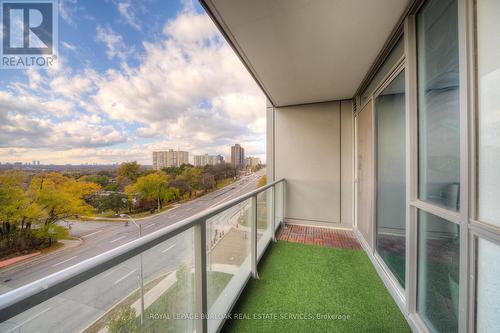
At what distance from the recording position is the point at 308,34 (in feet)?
6.52

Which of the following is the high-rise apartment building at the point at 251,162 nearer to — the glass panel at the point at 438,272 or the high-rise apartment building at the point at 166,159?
the high-rise apartment building at the point at 166,159

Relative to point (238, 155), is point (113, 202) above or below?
below

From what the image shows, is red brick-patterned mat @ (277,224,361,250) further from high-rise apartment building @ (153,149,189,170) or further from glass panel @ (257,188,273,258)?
high-rise apartment building @ (153,149,189,170)

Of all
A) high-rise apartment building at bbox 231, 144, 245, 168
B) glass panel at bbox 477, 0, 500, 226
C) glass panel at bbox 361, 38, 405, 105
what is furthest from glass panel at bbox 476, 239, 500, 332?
high-rise apartment building at bbox 231, 144, 245, 168

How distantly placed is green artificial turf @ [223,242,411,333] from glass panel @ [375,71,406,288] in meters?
0.34

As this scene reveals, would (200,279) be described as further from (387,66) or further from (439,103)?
(387,66)

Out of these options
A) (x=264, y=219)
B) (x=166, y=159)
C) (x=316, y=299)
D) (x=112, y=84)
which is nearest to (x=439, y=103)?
(x=316, y=299)

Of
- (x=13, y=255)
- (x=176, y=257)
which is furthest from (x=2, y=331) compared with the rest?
(x=13, y=255)

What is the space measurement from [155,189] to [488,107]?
3.56 meters

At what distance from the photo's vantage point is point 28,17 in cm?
220

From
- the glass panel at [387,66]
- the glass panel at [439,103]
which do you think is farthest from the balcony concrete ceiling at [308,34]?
the glass panel at [439,103]

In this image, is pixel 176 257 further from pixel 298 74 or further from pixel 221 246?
pixel 298 74

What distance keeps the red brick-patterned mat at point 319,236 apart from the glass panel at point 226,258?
61.6 inches

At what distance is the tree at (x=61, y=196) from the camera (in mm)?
2047
